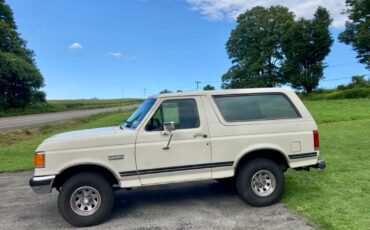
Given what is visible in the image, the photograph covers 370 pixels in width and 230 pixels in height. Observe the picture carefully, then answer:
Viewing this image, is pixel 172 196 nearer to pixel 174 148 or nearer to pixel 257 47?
pixel 174 148

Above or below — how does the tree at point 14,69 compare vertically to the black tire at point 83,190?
above

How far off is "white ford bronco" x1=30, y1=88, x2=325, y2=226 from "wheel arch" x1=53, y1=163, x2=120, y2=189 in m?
0.02

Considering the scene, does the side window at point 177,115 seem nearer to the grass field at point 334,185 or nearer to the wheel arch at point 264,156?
the wheel arch at point 264,156

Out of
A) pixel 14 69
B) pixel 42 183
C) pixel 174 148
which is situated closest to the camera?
pixel 42 183

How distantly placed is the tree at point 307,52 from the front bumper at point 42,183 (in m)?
51.2

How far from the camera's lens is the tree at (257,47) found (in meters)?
59.6

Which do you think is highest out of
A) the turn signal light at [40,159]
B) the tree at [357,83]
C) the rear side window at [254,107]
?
the tree at [357,83]

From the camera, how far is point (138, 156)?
18.6 ft

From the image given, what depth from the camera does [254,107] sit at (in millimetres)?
6320

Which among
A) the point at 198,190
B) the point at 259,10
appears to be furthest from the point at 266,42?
the point at 198,190

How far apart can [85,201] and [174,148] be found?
1.61 metres

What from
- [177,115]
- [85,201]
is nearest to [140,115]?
[177,115]

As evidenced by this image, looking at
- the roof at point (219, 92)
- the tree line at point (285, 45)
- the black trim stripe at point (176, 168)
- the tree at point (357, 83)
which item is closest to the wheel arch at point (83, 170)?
the black trim stripe at point (176, 168)

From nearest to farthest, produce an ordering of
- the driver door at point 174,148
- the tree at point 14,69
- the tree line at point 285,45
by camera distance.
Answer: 1. the driver door at point 174,148
2. the tree at point 14,69
3. the tree line at point 285,45
